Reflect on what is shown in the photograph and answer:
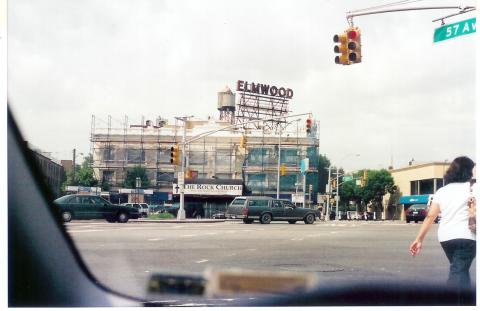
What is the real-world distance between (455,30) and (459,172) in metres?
3.32

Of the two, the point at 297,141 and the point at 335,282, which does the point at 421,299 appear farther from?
the point at 297,141

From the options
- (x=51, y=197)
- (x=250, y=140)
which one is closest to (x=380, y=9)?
(x=51, y=197)

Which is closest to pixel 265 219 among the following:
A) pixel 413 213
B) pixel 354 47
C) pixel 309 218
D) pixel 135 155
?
pixel 309 218

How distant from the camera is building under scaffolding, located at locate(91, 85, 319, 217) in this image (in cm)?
3691

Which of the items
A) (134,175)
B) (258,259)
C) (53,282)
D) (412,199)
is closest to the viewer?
(53,282)

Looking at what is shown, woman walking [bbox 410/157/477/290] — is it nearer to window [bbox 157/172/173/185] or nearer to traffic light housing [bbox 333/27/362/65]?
traffic light housing [bbox 333/27/362/65]

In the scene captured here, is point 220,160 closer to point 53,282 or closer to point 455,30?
point 455,30

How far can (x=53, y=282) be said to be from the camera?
22.6ft

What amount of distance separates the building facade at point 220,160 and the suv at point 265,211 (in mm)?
8653

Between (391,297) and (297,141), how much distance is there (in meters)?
39.3

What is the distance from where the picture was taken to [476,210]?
6395 mm

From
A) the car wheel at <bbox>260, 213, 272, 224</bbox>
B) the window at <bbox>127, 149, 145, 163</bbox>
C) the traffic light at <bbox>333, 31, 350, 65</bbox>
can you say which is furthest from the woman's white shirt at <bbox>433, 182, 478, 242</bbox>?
the window at <bbox>127, 149, 145, 163</bbox>

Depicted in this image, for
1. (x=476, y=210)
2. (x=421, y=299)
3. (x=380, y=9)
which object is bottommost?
(x=421, y=299)

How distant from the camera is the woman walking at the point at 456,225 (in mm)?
6062
